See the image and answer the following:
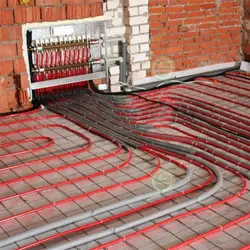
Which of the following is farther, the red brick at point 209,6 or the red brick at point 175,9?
the red brick at point 209,6

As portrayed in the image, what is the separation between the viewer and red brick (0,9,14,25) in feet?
13.2

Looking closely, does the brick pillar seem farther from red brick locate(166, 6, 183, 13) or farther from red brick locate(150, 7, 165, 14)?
red brick locate(166, 6, 183, 13)

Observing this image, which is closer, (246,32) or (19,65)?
(19,65)

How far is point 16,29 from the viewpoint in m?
4.12

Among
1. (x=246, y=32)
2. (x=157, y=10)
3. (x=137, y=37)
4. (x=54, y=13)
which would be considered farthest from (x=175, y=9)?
(x=54, y=13)

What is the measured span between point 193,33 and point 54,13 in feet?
5.29

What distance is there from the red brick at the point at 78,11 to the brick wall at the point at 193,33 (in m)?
0.70

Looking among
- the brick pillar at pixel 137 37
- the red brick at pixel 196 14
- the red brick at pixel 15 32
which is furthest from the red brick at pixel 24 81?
the red brick at pixel 196 14

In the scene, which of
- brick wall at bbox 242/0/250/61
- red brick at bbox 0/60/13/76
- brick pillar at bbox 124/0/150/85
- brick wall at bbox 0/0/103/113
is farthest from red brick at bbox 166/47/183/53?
red brick at bbox 0/60/13/76

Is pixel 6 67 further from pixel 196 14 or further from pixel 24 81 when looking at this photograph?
pixel 196 14

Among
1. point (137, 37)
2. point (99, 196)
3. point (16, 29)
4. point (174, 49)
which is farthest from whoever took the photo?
point (174, 49)

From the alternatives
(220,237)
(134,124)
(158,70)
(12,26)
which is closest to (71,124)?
(134,124)

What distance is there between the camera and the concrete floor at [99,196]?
89.3 inches

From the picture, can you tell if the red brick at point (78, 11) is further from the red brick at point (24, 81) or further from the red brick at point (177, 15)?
the red brick at point (177, 15)
